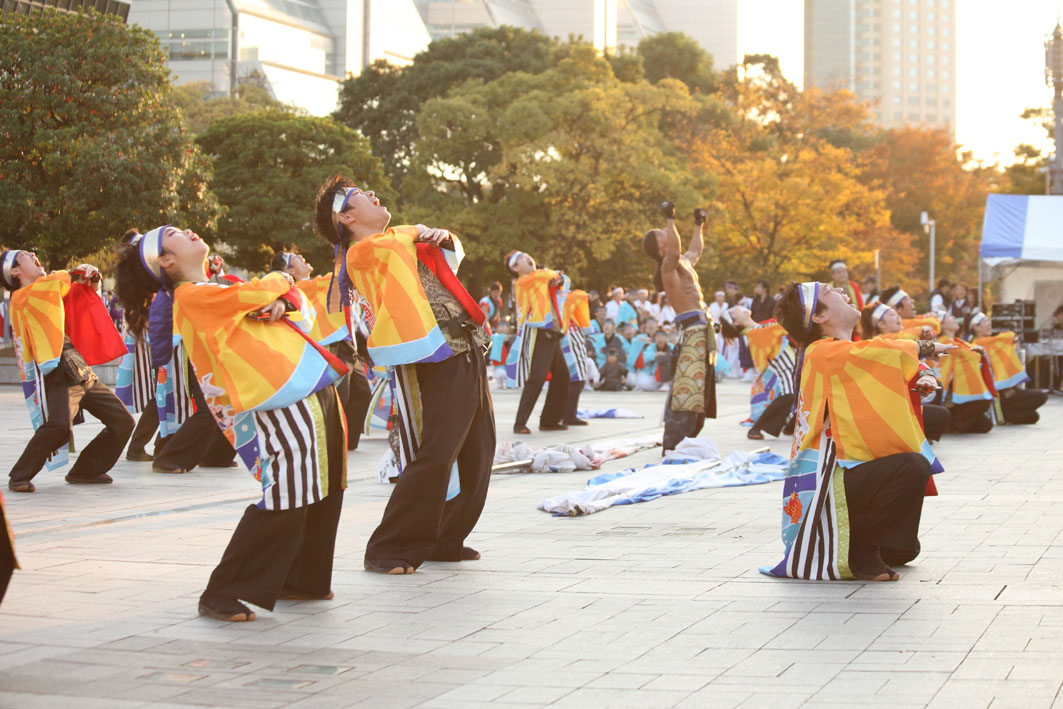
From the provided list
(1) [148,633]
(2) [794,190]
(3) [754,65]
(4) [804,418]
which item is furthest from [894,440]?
(3) [754,65]

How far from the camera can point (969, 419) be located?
1498 cm

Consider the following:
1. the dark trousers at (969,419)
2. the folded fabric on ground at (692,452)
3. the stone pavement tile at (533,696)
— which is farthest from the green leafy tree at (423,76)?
the stone pavement tile at (533,696)

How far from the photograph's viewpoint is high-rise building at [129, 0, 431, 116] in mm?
74375

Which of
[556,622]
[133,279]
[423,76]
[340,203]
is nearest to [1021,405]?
[340,203]

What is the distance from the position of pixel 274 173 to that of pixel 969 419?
27.9 m

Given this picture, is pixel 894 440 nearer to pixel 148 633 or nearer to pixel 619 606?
pixel 619 606

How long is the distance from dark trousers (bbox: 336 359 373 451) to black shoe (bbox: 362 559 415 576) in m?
5.92

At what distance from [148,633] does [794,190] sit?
126 ft

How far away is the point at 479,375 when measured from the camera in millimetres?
6633

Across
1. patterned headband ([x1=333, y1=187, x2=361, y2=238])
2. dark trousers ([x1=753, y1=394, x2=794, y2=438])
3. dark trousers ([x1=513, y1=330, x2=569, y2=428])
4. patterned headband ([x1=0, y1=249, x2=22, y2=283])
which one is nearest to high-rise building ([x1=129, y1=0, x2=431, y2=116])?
dark trousers ([x1=513, y1=330, x2=569, y2=428])

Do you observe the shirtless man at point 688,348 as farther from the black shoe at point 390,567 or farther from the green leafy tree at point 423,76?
the green leafy tree at point 423,76

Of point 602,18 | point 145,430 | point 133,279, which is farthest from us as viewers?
point 602,18

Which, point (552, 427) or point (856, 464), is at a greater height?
point (856, 464)

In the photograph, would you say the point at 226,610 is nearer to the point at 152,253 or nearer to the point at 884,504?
the point at 152,253
